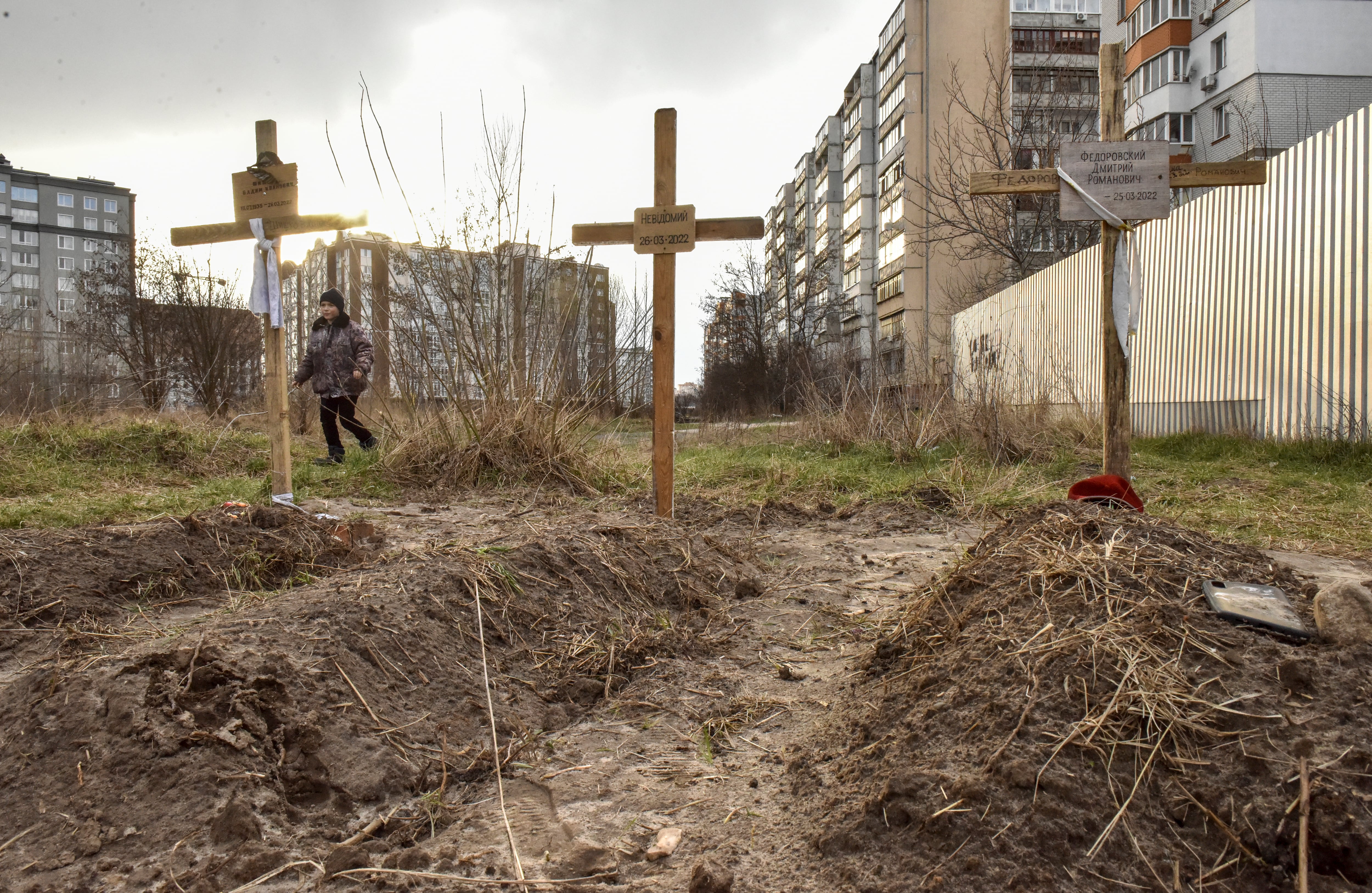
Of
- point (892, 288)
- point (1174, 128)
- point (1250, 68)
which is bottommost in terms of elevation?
point (892, 288)

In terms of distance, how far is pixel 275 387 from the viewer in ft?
16.7

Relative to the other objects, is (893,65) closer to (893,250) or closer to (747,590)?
(893,250)

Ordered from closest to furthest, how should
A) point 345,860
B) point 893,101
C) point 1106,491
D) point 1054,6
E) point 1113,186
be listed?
1. point 345,860
2. point 1106,491
3. point 1113,186
4. point 1054,6
5. point 893,101

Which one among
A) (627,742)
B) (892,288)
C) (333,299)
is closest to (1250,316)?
(627,742)

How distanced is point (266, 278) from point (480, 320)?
7.64 ft

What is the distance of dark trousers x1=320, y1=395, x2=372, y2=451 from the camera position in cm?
815

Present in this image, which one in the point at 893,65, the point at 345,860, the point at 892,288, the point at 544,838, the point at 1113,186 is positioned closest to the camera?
the point at 345,860

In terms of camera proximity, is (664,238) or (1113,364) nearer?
(1113,364)

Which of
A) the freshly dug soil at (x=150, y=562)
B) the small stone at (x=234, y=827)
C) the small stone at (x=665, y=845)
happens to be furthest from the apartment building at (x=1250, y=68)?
the small stone at (x=234, y=827)

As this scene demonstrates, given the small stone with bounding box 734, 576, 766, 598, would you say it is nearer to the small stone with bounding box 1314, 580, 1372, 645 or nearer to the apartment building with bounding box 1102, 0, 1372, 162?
the small stone with bounding box 1314, 580, 1372, 645

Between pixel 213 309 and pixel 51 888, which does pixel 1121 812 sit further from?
pixel 213 309

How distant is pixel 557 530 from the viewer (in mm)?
4117

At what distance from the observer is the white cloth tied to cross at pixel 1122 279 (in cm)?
454

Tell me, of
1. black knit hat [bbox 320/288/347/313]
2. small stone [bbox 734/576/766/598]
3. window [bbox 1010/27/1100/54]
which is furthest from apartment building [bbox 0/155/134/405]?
small stone [bbox 734/576/766/598]
